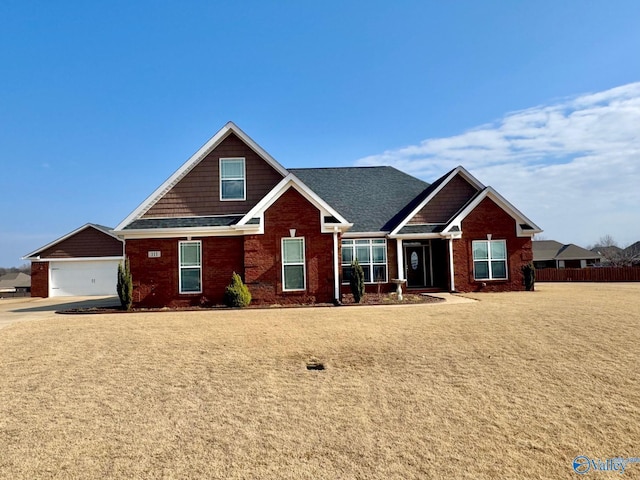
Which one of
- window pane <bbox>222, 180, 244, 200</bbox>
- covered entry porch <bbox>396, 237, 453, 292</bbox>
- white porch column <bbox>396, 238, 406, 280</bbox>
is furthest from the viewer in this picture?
covered entry porch <bbox>396, 237, 453, 292</bbox>

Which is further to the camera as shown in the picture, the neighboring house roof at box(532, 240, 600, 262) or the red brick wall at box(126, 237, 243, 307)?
the neighboring house roof at box(532, 240, 600, 262)

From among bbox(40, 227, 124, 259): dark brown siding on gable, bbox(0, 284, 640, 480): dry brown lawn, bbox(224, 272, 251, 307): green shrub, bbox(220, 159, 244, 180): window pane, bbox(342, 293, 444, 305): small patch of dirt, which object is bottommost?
bbox(0, 284, 640, 480): dry brown lawn

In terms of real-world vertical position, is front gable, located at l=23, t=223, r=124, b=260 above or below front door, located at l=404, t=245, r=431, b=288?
above

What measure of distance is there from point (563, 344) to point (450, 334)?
2.32 metres

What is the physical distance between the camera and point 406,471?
484 centimetres

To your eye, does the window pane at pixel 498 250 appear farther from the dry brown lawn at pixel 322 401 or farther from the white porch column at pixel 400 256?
the dry brown lawn at pixel 322 401

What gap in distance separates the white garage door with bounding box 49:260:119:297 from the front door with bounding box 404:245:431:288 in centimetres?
2077

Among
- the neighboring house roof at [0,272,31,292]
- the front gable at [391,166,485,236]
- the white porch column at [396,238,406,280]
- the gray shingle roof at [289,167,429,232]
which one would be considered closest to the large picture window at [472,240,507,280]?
the front gable at [391,166,485,236]

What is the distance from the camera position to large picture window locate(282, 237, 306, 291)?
58.5 feet

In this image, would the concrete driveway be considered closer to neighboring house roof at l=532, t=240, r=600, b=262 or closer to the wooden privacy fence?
the wooden privacy fence

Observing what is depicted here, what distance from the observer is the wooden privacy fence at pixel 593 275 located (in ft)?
112

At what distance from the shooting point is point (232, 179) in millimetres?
18750

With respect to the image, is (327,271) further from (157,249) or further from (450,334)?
(450,334)

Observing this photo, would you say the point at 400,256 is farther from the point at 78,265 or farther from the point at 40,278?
the point at 40,278
